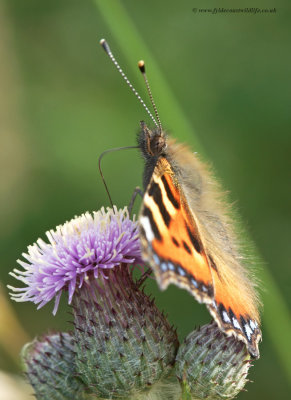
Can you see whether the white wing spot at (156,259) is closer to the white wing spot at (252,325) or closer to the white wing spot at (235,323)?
the white wing spot at (235,323)

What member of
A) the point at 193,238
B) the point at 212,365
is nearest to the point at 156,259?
the point at 193,238

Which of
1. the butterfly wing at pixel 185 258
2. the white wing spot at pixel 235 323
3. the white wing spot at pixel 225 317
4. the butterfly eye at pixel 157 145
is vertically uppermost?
the butterfly eye at pixel 157 145

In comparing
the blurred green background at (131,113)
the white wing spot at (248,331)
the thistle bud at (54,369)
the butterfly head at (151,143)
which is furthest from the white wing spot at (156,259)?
the blurred green background at (131,113)

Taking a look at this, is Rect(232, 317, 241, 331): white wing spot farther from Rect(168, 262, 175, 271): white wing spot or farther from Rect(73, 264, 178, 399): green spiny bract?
Rect(168, 262, 175, 271): white wing spot

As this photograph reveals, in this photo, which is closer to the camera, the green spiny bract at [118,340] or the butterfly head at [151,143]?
the green spiny bract at [118,340]

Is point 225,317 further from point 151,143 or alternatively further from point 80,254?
point 151,143

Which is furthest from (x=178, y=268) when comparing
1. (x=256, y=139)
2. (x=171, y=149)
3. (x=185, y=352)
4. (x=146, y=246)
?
(x=256, y=139)
